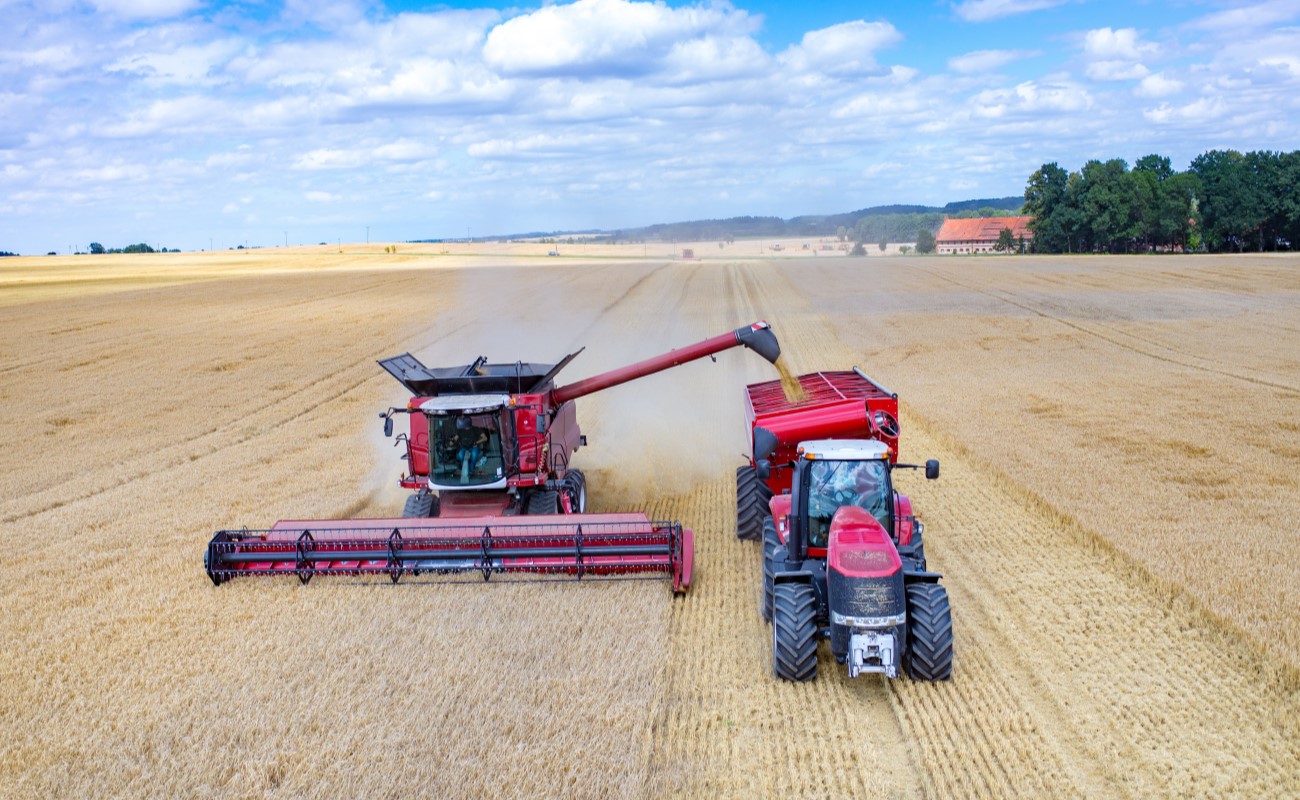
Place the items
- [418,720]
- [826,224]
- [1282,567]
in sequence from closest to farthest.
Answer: [418,720] → [1282,567] → [826,224]

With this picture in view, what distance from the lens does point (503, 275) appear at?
60.6 m

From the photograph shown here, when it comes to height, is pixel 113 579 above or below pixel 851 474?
below

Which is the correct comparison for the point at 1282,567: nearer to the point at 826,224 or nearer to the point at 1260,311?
the point at 1260,311

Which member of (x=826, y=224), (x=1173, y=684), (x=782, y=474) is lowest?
(x=1173, y=684)

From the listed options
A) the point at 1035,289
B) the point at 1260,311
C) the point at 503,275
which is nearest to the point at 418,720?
the point at 1260,311

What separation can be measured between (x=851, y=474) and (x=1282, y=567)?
17.2 ft

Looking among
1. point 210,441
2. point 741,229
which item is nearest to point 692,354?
point 210,441

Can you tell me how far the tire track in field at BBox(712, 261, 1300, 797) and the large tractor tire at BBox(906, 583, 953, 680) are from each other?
18 cm

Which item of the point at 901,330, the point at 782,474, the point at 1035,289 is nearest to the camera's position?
the point at 782,474

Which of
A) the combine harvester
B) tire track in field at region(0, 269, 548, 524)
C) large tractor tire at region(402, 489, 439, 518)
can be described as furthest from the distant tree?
large tractor tire at region(402, 489, 439, 518)

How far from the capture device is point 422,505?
41.0 feet

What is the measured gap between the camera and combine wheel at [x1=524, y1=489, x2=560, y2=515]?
12.4 metres

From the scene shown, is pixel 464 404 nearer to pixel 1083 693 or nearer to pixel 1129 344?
pixel 1083 693

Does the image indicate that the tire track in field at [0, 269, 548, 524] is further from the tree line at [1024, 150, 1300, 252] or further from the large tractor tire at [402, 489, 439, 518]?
the tree line at [1024, 150, 1300, 252]
